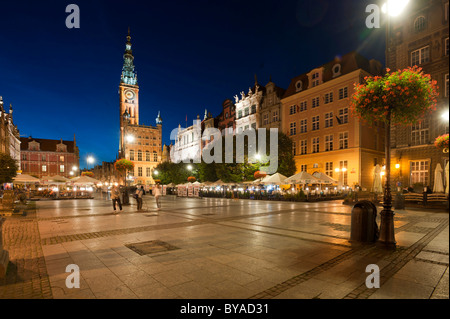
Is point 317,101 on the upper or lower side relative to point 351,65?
lower

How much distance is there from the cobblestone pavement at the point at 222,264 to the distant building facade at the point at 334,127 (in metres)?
23.8

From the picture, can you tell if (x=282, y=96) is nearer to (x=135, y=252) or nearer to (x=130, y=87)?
(x=135, y=252)

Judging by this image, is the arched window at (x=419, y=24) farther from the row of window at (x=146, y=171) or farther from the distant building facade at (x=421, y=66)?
the row of window at (x=146, y=171)

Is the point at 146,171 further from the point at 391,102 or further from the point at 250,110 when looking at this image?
the point at 391,102

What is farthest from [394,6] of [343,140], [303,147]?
[303,147]

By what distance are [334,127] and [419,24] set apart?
1357 centimetres

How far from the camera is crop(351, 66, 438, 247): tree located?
22.2 ft

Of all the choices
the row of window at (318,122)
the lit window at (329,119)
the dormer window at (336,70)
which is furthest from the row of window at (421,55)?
the lit window at (329,119)

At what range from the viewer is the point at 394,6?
242 inches

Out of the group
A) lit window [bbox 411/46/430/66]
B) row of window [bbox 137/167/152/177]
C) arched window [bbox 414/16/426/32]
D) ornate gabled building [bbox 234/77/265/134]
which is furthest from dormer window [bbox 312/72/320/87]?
row of window [bbox 137/167/152/177]

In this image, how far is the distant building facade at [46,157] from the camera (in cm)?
6944

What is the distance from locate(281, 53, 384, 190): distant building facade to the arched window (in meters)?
6.49
